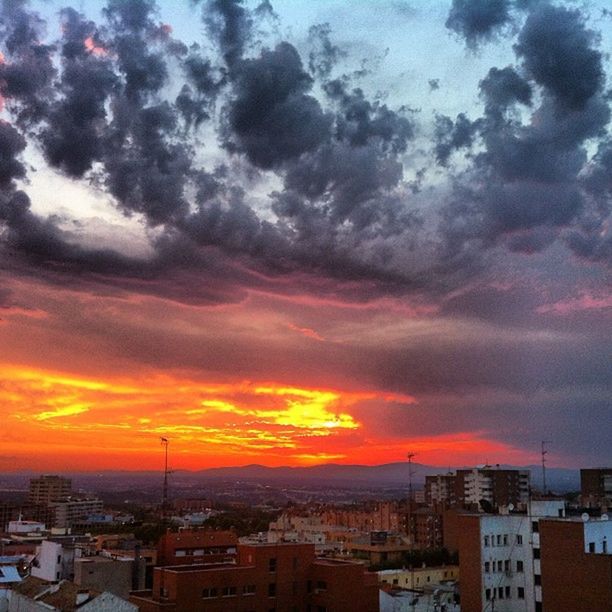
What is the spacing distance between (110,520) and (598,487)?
10222 cm

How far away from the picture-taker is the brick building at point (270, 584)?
4500 centimetres

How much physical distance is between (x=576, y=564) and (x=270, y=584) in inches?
760

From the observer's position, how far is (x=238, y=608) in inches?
1845

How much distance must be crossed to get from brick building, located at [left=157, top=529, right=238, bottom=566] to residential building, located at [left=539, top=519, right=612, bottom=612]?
24393mm

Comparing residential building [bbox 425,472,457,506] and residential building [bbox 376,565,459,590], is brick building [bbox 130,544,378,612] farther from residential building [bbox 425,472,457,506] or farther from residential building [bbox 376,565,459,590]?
residential building [bbox 425,472,457,506]

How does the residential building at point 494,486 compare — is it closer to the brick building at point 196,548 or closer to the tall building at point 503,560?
the brick building at point 196,548

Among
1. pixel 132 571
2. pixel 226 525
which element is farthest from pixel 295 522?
pixel 132 571

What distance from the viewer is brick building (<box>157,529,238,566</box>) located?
214ft

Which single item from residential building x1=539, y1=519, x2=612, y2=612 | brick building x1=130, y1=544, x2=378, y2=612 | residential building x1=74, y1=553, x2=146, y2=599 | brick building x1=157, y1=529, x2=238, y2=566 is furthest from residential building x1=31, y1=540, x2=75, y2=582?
residential building x1=539, y1=519, x2=612, y2=612

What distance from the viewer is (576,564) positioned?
1953 inches

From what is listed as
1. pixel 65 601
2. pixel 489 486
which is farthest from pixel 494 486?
pixel 65 601

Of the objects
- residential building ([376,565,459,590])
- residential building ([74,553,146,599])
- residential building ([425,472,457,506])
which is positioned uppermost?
residential building ([425,472,457,506])

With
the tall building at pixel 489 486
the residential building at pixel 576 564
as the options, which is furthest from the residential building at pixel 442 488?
the residential building at pixel 576 564

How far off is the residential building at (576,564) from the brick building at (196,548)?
960 inches
